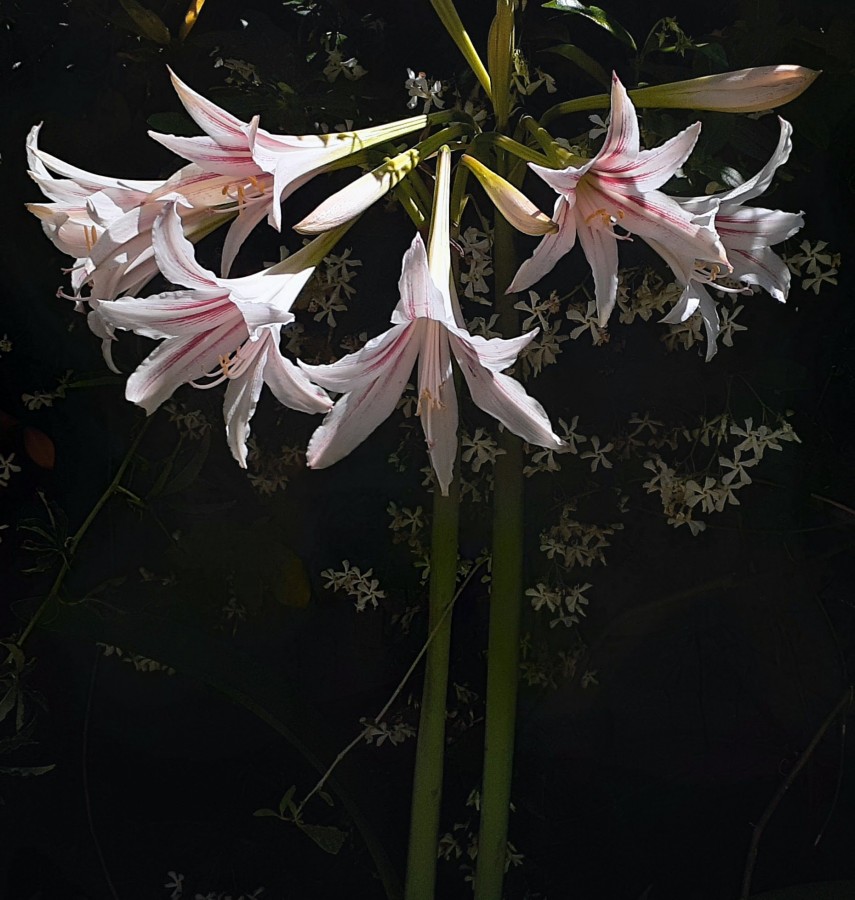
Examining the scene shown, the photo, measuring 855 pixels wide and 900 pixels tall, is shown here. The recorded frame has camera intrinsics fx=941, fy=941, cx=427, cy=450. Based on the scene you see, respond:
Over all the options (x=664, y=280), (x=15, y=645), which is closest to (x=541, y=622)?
(x=664, y=280)

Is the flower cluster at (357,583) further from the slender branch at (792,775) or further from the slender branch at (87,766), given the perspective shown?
the slender branch at (792,775)

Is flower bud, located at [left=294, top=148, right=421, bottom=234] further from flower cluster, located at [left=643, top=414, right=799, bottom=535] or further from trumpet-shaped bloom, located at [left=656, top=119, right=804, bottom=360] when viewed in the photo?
flower cluster, located at [left=643, top=414, right=799, bottom=535]

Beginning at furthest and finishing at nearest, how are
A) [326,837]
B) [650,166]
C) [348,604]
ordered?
1. [348,604]
2. [326,837]
3. [650,166]

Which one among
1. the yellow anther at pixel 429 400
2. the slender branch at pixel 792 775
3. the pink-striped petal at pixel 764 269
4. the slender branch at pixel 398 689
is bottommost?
the slender branch at pixel 792 775

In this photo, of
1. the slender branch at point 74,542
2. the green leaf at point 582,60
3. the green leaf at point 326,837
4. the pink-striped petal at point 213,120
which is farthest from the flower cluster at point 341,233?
the green leaf at point 326,837

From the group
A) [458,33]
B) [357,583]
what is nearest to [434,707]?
[357,583]

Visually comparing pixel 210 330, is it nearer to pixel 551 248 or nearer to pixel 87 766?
pixel 551 248

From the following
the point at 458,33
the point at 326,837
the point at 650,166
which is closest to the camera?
the point at 650,166

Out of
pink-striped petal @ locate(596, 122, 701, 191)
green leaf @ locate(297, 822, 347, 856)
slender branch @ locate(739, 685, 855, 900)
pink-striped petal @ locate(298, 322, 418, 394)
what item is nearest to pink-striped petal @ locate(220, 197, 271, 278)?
pink-striped petal @ locate(298, 322, 418, 394)
